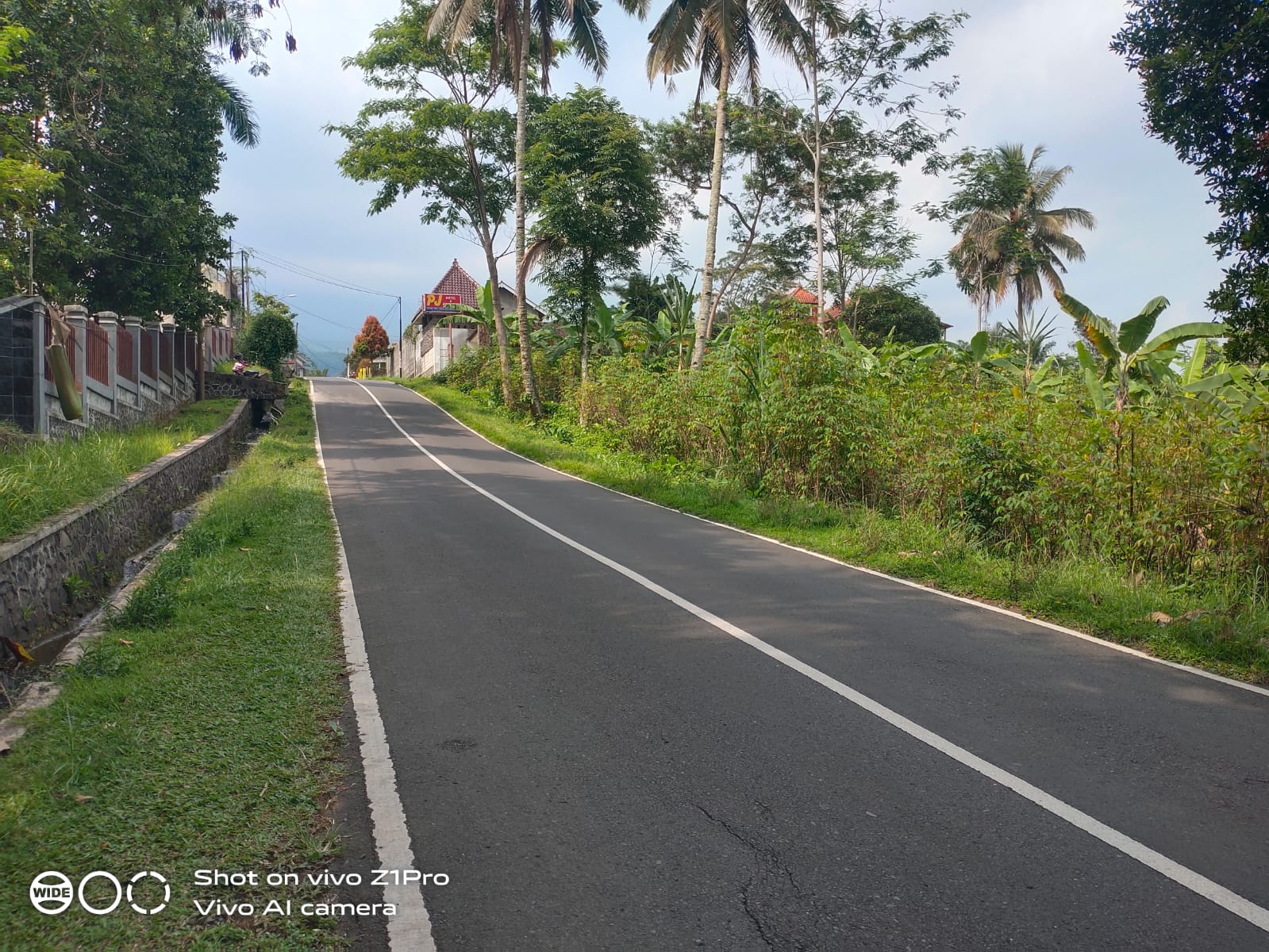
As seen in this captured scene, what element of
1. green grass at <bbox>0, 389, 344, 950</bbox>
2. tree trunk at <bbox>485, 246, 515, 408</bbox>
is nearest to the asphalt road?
green grass at <bbox>0, 389, 344, 950</bbox>

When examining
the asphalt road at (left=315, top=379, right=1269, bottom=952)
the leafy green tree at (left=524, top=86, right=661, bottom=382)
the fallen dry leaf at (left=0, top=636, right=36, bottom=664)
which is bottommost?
the fallen dry leaf at (left=0, top=636, right=36, bottom=664)

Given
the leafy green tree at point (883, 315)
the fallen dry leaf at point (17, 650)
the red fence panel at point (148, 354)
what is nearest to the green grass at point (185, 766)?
the fallen dry leaf at point (17, 650)

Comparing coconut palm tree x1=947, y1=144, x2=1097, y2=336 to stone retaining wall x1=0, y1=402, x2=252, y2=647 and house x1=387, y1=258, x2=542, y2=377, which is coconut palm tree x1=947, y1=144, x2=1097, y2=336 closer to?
house x1=387, y1=258, x2=542, y2=377

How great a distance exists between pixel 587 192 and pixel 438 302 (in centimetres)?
3277

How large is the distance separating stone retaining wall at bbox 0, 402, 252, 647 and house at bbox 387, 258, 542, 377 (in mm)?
30177

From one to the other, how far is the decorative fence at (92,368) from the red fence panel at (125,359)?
2 centimetres

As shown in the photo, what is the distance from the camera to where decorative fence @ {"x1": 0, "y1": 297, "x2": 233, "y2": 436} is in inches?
535

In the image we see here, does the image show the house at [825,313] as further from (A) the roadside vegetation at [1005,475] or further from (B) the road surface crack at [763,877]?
(B) the road surface crack at [763,877]

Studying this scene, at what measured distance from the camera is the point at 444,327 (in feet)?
185

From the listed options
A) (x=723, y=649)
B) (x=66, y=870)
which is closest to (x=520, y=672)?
(x=723, y=649)

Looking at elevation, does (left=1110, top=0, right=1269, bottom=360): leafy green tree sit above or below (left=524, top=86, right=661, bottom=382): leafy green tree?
below

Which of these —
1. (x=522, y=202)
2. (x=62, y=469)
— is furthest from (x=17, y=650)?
(x=522, y=202)

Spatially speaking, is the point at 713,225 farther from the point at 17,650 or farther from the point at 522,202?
the point at 17,650

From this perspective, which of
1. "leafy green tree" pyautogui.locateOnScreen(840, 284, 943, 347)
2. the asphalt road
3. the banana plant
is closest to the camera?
the asphalt road
